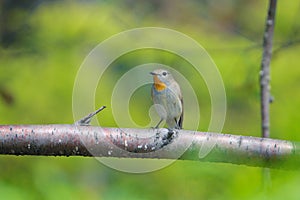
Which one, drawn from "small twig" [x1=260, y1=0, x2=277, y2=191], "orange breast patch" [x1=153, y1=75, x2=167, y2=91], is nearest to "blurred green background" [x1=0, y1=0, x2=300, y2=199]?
"small twig" [x1=260, y1=0, x2=277, y2=191]

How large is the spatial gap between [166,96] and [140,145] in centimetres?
103

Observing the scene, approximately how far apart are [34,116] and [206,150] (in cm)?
175

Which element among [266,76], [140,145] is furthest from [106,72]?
[140,145]

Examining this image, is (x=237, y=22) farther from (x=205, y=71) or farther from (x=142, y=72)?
(x=142, y=72)

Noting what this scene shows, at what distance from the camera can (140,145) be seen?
4.96 feet

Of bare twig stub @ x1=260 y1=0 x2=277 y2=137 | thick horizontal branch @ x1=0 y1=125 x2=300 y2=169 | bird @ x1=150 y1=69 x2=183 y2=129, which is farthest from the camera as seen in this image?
bird @ x1=150 y1=69 x2=183 y2=129

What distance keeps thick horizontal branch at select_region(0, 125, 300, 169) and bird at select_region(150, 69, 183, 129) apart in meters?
0.98

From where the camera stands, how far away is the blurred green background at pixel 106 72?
2590mm

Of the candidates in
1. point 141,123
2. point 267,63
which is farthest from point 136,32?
point 267,63

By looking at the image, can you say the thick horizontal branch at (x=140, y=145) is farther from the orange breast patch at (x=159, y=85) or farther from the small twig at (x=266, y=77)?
the orange breast patch at (x=159, y=85)

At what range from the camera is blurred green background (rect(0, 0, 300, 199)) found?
2.59 m

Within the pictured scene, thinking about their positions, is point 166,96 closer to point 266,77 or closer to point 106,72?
point 266,77

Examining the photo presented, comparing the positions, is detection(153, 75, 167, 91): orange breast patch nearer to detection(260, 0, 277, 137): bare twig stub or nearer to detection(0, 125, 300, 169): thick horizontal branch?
detection(260, 0, 277, 137): bare twig stub

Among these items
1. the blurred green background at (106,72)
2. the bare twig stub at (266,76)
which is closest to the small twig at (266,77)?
the bare twig stub at (266,76)
